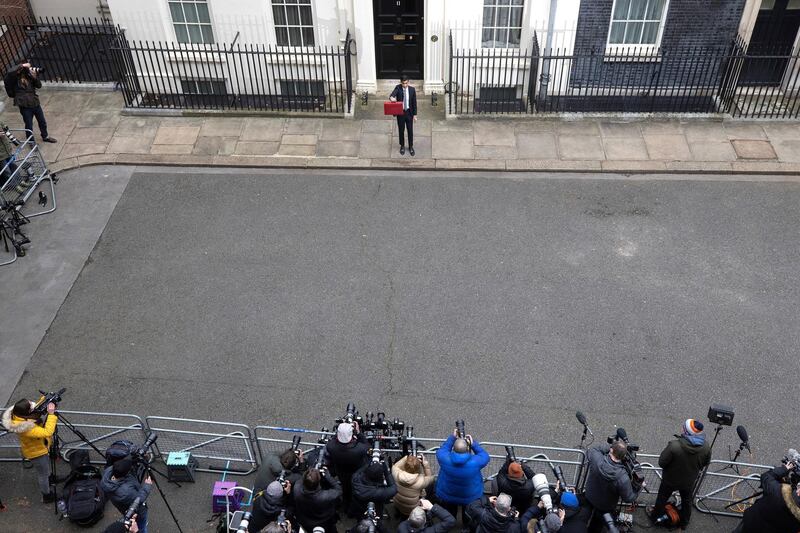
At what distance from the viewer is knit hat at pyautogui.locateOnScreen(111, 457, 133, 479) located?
6.58m

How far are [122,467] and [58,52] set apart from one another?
1202 cm

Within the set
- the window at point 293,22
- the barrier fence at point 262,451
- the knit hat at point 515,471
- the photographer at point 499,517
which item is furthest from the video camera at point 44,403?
the window at point 293,22

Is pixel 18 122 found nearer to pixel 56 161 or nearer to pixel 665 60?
pixel 56 161

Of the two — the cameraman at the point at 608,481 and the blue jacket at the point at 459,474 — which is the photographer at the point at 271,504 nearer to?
the blue jacket at the point at 459,474

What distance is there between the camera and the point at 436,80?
14.7 metres

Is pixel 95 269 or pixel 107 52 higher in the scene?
pixel 107 52

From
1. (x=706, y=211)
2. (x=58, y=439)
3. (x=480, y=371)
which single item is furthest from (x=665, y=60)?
(x=58, y=439)

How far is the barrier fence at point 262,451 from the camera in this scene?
7.54 metres

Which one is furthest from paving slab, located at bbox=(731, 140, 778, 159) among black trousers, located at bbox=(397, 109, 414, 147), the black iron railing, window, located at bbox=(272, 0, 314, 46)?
window, located at bbox=(272, 0, 314, 46)

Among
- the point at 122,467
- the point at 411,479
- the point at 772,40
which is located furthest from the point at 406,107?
the point at 122,467

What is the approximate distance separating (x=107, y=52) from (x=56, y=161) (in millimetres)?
4066

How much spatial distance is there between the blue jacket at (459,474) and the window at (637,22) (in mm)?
10379

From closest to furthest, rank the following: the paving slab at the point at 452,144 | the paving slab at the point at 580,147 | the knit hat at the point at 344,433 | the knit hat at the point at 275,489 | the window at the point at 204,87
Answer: the knit hat at the point at 275,489 < the knit hat at the point at 344,433 < the paving slab at the point at 580,147 < the paving slab at the point at 452,144 < the window at the point at 204,87

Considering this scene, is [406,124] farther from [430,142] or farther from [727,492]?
[727,492]
